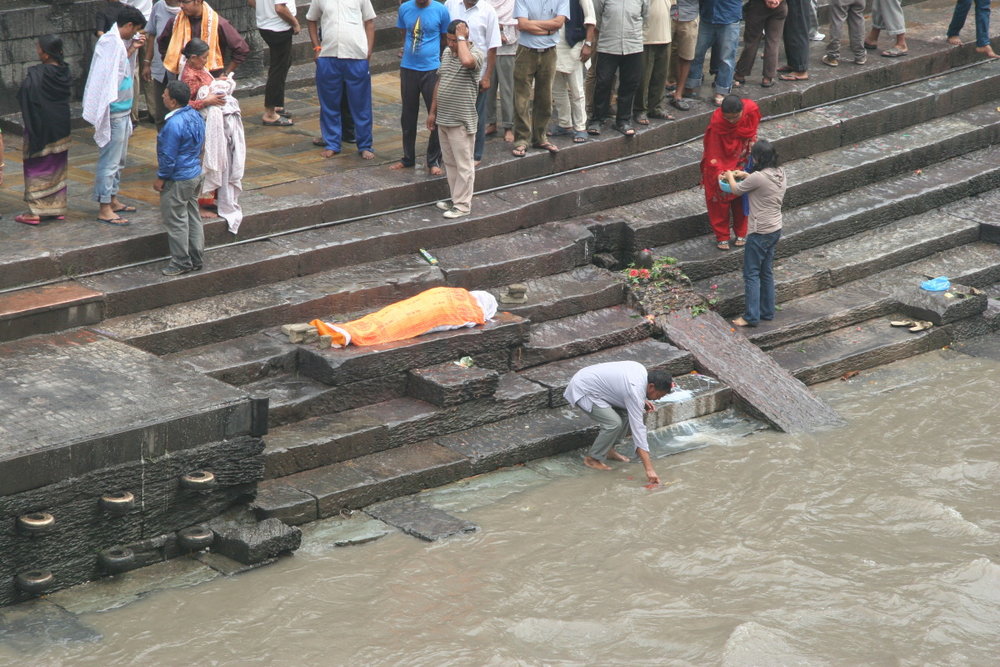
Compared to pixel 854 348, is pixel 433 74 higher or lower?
higher

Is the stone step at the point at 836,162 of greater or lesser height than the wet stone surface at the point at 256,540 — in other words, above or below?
above

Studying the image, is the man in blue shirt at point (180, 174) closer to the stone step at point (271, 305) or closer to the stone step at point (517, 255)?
the stone step at point (271, 305)

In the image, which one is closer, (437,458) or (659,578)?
(659,578)

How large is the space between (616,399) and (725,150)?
3170 millimetres

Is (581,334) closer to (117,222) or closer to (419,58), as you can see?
(419,58)

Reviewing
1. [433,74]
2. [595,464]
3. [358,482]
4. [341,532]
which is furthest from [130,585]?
[433,74]

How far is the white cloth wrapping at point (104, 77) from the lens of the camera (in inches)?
363

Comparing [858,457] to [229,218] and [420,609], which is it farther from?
[229,218]

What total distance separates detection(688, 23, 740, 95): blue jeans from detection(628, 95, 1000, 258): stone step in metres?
0.65

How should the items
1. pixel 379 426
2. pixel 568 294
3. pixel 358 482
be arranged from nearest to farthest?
pixel 358 482 → pixel 379 426 → pixel 568 294

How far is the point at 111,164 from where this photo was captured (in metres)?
9.41

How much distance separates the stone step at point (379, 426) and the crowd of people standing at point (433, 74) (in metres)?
1.65

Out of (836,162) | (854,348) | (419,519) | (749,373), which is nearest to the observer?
(419,519)

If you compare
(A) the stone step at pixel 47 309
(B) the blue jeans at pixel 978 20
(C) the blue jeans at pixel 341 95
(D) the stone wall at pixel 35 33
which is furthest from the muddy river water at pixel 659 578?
(B) the blue jeans at pixel 978 20
